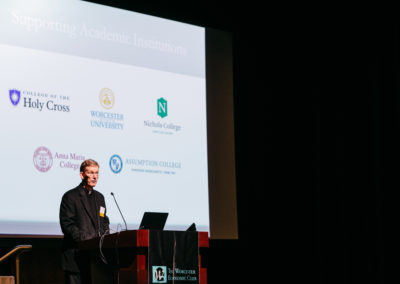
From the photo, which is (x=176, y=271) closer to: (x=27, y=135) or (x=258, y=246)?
(x=27, y=135)

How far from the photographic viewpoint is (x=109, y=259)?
3.21 metres

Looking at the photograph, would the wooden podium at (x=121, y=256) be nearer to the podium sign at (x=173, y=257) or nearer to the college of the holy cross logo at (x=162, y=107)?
the podium sign at (x=173, y=257)

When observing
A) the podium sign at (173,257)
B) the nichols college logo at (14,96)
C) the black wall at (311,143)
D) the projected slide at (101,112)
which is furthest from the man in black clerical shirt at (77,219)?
the black wall at (311,143)

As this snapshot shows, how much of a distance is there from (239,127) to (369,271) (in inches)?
72.0

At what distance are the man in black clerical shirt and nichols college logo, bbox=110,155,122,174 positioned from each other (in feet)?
2.52

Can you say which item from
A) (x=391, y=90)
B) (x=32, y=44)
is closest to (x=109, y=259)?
(x=32, y=44)

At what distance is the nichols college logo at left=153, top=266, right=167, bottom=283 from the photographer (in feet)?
9.87

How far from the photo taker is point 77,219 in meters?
3.72

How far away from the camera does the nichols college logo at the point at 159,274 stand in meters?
3.01

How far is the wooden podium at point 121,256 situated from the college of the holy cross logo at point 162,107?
1.80m

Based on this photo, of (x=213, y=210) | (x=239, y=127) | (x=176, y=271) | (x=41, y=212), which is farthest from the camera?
(x=239, y=127)

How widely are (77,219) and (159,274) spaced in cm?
91

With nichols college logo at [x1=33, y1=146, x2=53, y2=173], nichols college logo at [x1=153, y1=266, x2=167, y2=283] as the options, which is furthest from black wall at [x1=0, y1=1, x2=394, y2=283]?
nichols college logo at [x1=153, y1=266, x2=167, y2=283]

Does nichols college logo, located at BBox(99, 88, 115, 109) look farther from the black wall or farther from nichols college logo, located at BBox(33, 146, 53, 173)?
the black wall
